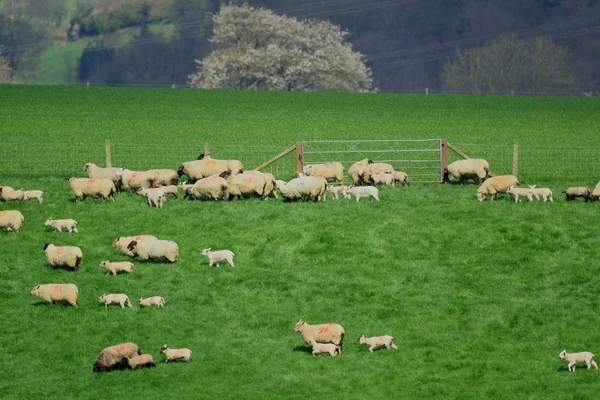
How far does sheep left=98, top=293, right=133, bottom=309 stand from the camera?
28.2 meters

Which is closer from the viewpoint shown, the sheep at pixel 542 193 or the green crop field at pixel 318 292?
the green crop field at pixel 318 292

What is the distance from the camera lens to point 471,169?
39906 millimetres

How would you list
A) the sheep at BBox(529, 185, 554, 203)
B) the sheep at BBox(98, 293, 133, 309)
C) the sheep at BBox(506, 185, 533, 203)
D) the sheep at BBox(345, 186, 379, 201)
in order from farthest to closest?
1. the sheep at BBox(345, 186, 379, 201)
2. the sheep at BBox(529, 185, 554, 203)
3. the sheep at BBox(506, 185, 533, 203)
4. the sheep at BBox(98, 293, 133, 309)

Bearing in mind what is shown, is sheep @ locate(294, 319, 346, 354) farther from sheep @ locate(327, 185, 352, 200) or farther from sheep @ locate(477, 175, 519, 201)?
sheep @ locate(477, 175, 519, 201)

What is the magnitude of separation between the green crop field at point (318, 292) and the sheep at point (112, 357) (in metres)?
0.23

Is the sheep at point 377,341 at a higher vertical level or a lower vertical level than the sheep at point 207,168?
lower

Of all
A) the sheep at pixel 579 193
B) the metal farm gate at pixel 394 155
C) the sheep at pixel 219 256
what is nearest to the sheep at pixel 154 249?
the sheep at pixel 219 256

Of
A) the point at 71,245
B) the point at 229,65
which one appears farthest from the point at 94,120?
the point at 229,65

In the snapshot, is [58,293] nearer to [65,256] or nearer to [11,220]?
[65,256]

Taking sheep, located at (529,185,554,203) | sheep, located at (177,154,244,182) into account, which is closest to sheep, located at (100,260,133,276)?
sheep, located at (177,154,244,182)

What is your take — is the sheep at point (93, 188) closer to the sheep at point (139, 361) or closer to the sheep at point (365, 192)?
the sheep at point (365, 192)

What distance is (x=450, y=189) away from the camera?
39250 millimetres

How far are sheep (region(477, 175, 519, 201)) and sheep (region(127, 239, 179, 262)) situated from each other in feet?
34.2

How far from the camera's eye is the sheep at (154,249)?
31.3m
